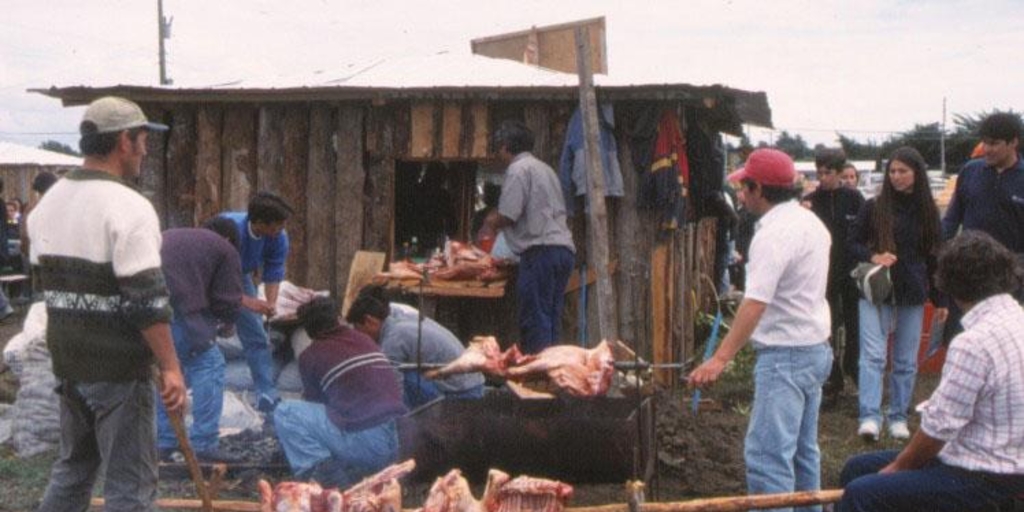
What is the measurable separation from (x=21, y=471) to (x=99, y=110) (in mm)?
4214

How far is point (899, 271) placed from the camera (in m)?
9.03

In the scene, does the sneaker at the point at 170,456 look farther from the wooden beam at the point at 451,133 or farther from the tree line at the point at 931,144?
the tree line at the point at 931,144

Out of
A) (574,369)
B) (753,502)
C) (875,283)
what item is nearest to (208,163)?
(574,369)

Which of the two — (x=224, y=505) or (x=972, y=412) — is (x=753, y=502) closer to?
(x=972, y=412)

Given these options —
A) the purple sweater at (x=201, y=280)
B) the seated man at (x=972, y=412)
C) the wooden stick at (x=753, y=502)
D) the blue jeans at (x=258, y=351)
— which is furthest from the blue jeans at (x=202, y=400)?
the seated man at (x=972, y=412)

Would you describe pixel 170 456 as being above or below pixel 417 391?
below

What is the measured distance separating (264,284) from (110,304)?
5.00 m

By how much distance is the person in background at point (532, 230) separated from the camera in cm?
1035

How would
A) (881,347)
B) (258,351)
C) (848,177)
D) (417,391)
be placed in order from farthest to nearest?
(848,177), (258,351), (881,347), (417,391)

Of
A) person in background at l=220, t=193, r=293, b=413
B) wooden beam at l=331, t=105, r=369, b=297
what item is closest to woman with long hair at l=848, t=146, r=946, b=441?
person in background at l=220, t=193, r=293, b=413

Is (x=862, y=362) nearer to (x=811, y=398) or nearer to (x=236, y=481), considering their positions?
(x=811, y=398)

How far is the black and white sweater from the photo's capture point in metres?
5.34

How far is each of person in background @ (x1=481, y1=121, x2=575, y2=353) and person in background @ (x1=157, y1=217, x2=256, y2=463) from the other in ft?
8.67

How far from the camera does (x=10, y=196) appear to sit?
34.9m
